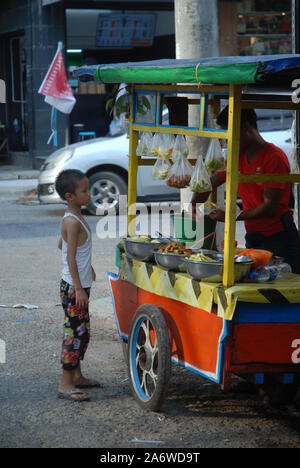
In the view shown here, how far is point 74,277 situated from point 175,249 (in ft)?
2.15

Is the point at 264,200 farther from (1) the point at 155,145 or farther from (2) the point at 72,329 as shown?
(2) the point at 72,329

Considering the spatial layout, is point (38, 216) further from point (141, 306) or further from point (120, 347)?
point (141, 306)

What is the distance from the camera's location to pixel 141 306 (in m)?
4.84

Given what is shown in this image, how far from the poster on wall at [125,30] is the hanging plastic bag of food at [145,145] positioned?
14328mm

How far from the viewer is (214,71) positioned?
13.3 feet

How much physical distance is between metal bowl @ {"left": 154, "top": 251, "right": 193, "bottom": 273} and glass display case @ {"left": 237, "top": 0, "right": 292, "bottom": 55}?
49.1 feet

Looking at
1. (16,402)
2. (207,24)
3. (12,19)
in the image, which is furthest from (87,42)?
(16,402)

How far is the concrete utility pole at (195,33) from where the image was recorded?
6988 millimetres

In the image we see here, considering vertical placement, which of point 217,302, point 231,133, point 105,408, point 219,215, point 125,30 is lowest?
point 105,408

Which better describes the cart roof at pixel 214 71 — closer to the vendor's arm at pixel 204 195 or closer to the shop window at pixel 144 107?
the shop window at pixel 144 107

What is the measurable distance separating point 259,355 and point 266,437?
497mm

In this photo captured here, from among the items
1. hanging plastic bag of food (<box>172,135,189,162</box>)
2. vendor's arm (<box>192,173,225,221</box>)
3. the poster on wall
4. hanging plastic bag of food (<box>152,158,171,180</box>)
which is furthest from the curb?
hanging plastic bag of food (<box>172,135,189,162</box>)

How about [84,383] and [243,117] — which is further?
[84,383]

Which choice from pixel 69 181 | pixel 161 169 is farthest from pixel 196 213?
pixel 69 181
